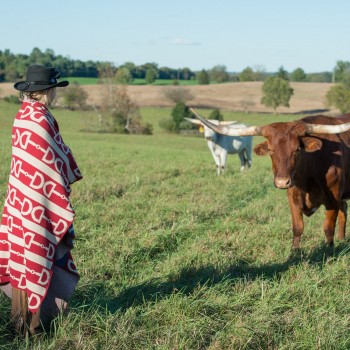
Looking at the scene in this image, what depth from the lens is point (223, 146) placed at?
18.0 m

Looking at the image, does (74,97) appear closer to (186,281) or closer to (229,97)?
(229,97)

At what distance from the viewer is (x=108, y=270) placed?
618 cm

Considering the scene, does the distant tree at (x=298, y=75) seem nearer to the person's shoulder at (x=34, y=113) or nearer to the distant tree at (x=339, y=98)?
the distant tree at (x=339, y=98)

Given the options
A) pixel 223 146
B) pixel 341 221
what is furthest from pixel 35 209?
pixel 223 146

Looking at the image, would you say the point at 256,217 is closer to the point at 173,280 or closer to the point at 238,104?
the point at 173,280

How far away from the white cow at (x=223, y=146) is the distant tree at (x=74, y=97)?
44.5 m

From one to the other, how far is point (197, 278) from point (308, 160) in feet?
7.51

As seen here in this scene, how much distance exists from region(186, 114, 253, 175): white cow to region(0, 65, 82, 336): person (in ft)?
40.3

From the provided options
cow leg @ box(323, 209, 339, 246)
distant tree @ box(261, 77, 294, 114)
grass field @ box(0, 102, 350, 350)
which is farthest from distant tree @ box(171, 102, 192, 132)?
cow leg @ box(323, 209, 339, 246)

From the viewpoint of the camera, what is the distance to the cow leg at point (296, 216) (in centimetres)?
761

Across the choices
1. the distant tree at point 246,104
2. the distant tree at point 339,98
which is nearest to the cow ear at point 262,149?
the distant tree at point 246,104

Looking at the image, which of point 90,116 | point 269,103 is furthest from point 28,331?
point 269,103

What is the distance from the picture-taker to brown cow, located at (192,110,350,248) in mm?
6891

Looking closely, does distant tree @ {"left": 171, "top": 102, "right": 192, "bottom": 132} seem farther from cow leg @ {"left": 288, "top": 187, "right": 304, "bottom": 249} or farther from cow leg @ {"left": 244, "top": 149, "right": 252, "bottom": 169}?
cow leg @ {"left": 288, "top": 187, "right": 304, "bottom": 249}
